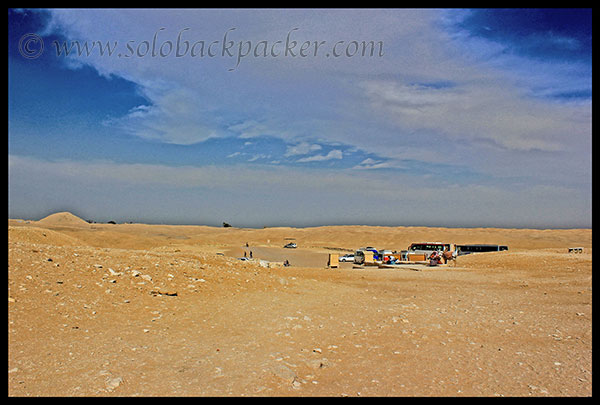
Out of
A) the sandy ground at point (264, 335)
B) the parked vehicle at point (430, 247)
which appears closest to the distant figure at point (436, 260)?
the parked vehicle at point (430, 247)

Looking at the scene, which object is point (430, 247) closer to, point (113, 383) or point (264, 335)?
point (264, 335)

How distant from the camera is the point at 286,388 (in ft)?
19.1

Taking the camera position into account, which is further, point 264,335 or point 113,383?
point 264,335

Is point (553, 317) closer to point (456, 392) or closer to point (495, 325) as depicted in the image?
point (495, 325)

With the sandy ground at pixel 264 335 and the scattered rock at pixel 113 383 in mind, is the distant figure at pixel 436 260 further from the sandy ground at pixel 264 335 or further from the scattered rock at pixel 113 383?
the scattered rock at pixel 113 383

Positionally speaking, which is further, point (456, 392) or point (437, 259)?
point (437, 259)

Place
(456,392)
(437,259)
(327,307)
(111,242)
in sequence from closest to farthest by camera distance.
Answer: (456,392)
(327,307)
(437,259)
(111,242)

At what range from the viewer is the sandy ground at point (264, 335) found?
5.98 m

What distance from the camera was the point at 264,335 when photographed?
335 inches

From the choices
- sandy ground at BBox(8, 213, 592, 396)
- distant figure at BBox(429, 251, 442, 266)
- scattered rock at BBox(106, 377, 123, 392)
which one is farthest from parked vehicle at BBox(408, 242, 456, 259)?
scattered rock at BBox(106, 377, 123, 392)

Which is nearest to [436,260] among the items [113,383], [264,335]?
[264,335]
